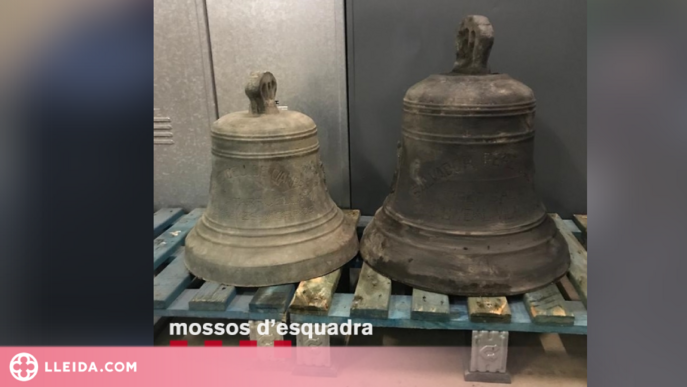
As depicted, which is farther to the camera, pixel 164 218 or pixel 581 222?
pixel 164 218

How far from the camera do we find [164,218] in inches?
121

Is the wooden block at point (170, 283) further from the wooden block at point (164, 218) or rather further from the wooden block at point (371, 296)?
the wooden block at point (371, 296)

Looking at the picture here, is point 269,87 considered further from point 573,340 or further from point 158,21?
point 573,340

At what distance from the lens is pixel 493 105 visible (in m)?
2.08

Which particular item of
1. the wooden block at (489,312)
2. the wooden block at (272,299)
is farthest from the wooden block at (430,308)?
the wooden block at (272,299)

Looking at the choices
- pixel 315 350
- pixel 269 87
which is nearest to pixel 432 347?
pixel 315 350

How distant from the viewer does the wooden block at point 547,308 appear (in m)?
1.98

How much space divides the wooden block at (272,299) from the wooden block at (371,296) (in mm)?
293

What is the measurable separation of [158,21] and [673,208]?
9.00 ft

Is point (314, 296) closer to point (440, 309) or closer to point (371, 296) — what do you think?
point (371, 296)

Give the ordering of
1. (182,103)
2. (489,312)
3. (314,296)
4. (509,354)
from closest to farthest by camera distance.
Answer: (489,312), (314,296), (509,354), (182,103)

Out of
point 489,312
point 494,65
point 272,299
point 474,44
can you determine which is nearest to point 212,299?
point 272,299

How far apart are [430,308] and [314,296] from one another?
0.49 m

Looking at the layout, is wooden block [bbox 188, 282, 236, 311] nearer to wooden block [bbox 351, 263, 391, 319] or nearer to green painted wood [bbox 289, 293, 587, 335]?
green painted wood [bbox 289, 293, 587, 335]
